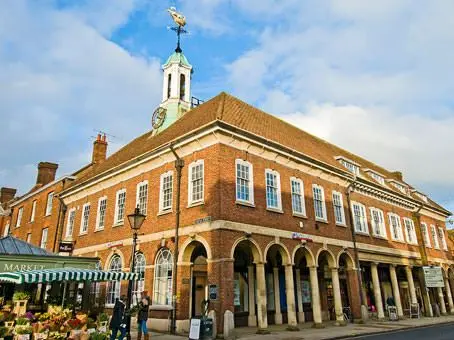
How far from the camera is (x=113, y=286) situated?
21.0 m

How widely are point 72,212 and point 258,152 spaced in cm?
1586

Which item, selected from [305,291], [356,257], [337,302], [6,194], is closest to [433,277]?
[356,257]

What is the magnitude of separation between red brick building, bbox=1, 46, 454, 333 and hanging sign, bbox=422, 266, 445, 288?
4.03ft

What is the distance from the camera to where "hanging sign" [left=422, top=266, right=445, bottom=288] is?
26.7 meters

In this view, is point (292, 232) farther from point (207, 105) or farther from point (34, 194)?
point (34, 194)

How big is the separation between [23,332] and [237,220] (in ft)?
29.6

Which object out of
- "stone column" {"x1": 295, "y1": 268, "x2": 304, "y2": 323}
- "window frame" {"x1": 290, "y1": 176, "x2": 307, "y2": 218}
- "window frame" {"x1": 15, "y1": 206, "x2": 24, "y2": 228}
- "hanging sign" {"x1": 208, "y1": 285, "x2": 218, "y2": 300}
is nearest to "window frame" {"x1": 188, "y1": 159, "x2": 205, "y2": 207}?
"hanging sign" {"x1": 208, "y1": 285, "x2": 218, "y2": 300}

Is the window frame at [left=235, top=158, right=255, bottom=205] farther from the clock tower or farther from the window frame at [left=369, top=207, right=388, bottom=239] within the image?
the window frame at [left=369, top=207, right=388, bottom=239]

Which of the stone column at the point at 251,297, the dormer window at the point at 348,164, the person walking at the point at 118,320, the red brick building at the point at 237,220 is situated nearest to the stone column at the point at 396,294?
the red brick building at the point at 237,220

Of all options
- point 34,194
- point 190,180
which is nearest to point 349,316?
point 190,180

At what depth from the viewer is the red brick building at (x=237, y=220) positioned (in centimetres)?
1606

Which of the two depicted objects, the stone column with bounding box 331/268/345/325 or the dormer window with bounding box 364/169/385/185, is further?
the dormer window with bounding box 364/169/385/185

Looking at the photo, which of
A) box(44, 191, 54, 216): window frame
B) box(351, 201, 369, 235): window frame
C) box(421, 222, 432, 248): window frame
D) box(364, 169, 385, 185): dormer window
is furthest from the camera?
box(421, 222, 432, 248): window frame

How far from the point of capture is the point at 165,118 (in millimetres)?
24984
